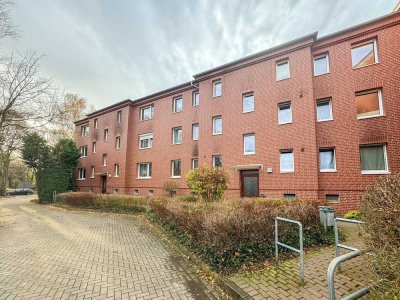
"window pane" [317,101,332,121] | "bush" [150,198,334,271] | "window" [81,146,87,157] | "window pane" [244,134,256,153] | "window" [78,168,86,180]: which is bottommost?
"bush" [150,198,334,271]

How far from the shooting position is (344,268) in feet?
15.6

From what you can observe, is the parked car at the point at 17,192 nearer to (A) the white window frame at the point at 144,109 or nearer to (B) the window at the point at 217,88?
(A) the white window frame at the point at 144,109

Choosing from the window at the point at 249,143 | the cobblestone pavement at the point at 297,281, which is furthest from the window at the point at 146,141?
the cobblestone pavement at the point at 297,281

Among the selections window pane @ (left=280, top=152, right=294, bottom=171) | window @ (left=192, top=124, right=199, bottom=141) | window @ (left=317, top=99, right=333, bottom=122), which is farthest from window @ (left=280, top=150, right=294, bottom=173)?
window @ (left=192, top=124, right=199, bottom=141)

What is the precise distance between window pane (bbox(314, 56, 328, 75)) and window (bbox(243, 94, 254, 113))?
443 centimetres

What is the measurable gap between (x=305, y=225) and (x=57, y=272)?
264 inches

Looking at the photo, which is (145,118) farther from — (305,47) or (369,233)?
→ (369,233)

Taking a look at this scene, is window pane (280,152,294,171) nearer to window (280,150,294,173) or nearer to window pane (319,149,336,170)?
window (280,150,294,173)

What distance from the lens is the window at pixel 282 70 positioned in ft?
50.4

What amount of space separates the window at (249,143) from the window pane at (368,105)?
6.29m

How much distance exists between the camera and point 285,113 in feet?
49.8

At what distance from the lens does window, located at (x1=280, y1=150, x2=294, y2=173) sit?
47.1ft

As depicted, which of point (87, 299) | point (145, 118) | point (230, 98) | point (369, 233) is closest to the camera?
point (369, 233)

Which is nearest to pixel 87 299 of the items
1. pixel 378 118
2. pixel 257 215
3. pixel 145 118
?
A: pixel 257 215
